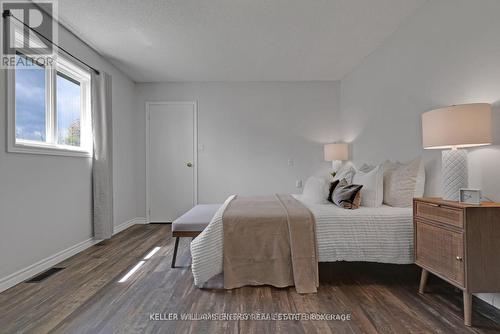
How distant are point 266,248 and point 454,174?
55.2 inches

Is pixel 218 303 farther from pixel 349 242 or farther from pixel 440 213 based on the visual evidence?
pixel 440 213

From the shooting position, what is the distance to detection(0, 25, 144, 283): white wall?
1936mm

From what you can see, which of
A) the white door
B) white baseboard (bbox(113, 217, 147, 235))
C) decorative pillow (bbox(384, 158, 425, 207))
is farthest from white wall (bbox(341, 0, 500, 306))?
white baseboard (bbox(113, 217, 147, 235))

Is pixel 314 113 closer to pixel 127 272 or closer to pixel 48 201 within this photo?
pixel 127 272

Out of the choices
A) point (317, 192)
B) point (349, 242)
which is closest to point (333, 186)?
point (317, 192)

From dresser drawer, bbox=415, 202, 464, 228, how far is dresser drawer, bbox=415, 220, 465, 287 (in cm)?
6

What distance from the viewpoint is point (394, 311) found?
1.60m

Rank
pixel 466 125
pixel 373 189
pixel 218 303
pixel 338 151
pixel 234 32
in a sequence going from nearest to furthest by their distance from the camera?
pixel 466 125 → pixel 218 303 → pixel 373 189 → pixel 234 32 → pixel 338 151

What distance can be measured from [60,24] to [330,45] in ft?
9.72

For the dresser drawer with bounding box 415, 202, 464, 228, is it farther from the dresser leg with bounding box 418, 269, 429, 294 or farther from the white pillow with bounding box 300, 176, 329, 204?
the white pillow with bounding box 300, 176, 329, 204

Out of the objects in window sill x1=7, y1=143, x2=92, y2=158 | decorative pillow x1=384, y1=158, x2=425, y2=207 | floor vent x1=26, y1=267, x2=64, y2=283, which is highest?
window sill x1=7, y1=143, x2=92, y2=158

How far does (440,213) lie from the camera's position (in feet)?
5.17

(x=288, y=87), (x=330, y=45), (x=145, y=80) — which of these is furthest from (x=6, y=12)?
(x=288, y=87)

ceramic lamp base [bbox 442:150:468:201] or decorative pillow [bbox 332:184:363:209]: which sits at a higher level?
ceramic lamp base [bbox 442:150:468:201]
